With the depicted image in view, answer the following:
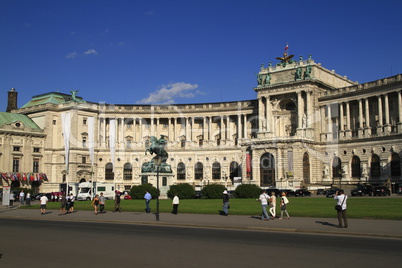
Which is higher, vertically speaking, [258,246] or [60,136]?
[60,136]

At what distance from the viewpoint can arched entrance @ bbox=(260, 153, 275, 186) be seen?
3888 inches

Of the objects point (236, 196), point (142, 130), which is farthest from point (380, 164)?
point (142, 130)

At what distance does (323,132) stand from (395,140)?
1846cm

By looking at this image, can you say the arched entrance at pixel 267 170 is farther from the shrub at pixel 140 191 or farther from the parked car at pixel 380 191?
the shrub at pixel 140 191

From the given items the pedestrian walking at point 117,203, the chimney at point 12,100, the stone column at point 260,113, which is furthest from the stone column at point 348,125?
the chimney at point 12,100

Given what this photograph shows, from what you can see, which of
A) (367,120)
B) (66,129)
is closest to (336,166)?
(367,120)

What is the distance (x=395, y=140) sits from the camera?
8781cm

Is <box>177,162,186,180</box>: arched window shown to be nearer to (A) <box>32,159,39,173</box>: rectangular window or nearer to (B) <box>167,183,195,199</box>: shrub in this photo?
(A) <box>32,159,39,173</box>: rectangular window

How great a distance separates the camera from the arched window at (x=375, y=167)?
91.7 m

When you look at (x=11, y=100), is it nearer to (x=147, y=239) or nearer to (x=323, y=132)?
(x=323, y=132)

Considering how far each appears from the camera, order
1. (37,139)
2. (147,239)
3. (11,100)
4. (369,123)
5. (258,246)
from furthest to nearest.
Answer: (11,100)
(37,139)
(369,123)
(147,239)
(258,246)

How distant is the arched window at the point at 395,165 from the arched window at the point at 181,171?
5213cm

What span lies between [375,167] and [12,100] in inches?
3886

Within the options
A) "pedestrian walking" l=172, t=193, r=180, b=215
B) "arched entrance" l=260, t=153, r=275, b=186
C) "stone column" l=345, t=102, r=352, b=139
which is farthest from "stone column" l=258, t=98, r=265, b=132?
"pedestrian walking" l=172, t=193, r=180, b=215
